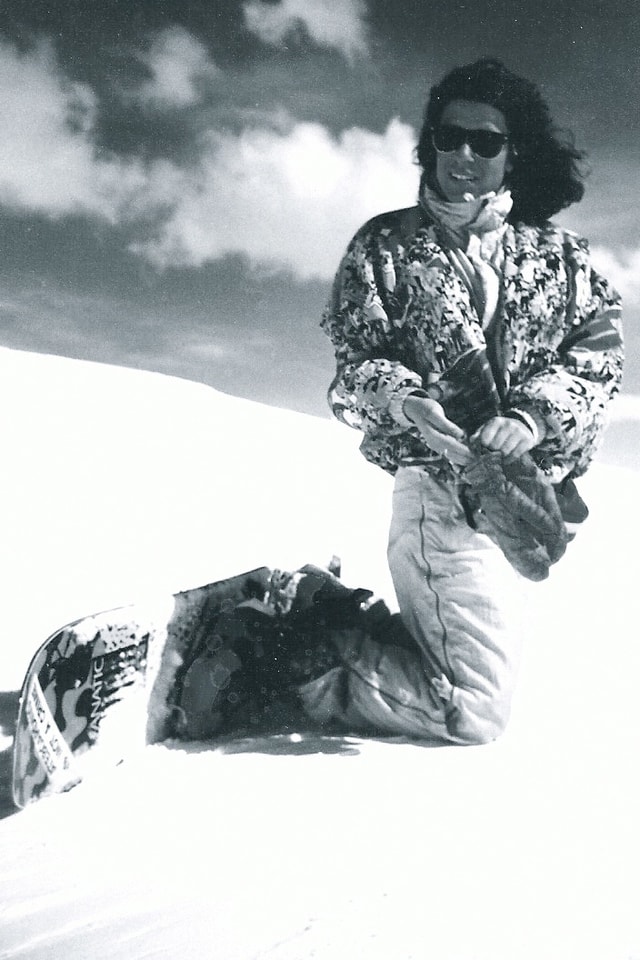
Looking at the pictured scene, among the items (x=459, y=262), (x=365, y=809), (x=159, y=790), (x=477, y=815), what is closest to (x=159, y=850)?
(x=159, y=790)

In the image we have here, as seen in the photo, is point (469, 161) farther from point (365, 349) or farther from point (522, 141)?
point (365, 349)

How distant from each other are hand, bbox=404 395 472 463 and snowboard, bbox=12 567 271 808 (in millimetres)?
691

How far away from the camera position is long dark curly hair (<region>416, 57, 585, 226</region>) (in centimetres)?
226

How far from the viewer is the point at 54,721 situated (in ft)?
5.96

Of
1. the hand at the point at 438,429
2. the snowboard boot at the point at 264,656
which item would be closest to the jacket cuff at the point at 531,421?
the hand at the point at 438,429

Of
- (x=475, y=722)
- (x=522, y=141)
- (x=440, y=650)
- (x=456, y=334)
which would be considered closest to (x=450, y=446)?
(x=456, y=334)

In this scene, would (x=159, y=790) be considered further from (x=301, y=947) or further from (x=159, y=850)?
(x=301, y=947)

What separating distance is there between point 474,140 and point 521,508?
0.94 meters

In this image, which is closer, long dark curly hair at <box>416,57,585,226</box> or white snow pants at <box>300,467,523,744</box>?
white snow pants at <box>300,467,523,744</box>

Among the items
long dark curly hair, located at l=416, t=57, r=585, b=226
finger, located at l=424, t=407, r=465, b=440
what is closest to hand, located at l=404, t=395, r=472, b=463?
finger, located at l=424, t=407, r=465, b=440

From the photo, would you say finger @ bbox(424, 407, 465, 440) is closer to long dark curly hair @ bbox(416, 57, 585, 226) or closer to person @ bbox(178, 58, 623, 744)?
person @ bbox(178, 58, 623, 744)

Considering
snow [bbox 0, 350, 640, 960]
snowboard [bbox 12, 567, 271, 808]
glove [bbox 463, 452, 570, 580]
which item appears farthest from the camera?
glove [bbox 463, 452, 570, 580]

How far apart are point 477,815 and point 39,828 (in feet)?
2.64

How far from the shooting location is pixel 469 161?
2225 mm
